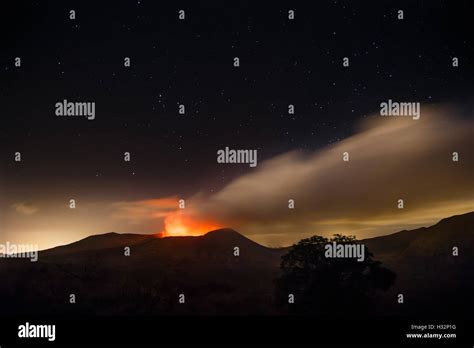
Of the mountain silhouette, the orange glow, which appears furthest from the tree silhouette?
the orange glow

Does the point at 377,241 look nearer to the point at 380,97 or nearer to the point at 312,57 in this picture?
the point at 380,97

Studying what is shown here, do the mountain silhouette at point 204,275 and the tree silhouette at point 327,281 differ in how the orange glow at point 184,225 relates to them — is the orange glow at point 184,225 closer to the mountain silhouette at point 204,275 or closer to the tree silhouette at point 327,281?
the mountain silhouette at point 204,275

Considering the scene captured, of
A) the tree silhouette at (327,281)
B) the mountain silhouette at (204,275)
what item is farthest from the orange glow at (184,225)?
the tree silhouette at (327,281)

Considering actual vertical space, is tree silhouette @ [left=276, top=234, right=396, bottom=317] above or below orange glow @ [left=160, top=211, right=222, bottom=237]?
below

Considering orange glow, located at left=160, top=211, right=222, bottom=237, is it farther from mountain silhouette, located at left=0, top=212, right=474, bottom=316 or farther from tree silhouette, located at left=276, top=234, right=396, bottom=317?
tree silhouette, located at left=276, top=234, right=396, bottom=317

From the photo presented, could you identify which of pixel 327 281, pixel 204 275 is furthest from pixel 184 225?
pixel 327 281

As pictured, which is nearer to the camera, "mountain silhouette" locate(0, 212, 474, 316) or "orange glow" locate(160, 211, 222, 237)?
"mountain silhouette" locate(0, 212, 474, 316)

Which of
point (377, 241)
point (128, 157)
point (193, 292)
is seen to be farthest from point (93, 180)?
point (377, 241)

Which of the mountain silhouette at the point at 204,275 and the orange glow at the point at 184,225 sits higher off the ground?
the orange glow at the point at 184,225
